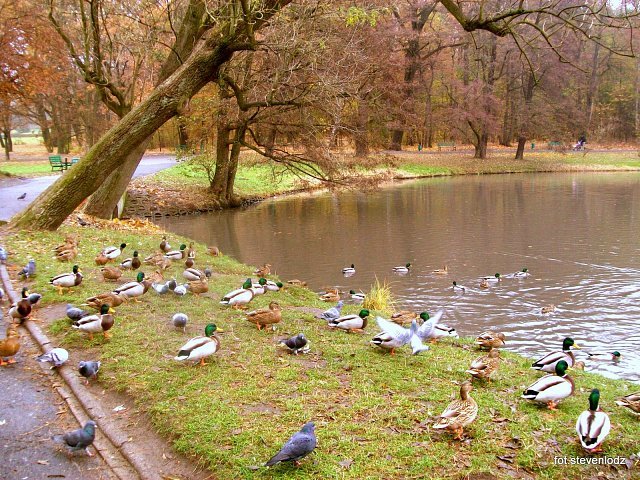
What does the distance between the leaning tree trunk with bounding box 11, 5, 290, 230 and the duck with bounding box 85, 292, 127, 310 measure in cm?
537

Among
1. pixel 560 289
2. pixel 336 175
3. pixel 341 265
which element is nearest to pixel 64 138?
pixel 336 175

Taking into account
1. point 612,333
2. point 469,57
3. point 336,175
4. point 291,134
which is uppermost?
point 469,57

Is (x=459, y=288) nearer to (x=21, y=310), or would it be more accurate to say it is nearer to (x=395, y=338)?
(x=395, y=338)

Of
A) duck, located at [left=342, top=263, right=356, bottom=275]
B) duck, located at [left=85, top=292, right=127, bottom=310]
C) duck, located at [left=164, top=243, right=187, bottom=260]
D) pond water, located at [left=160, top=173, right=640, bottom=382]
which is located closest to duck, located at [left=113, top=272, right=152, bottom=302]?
duck, located at [left=85, top=292, right=127, bottom=310]

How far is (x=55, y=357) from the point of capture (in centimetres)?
631

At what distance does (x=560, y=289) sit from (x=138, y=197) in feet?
67.1

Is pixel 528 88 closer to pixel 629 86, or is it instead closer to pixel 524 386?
pixel 629 86

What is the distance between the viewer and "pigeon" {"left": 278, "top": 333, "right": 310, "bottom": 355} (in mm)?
7164

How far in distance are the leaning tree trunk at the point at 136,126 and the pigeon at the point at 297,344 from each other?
279 inches

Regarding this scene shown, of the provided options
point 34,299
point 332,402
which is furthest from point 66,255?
point 332,402

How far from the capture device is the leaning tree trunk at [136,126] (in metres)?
12.2

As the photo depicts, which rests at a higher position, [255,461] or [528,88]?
[528,88]

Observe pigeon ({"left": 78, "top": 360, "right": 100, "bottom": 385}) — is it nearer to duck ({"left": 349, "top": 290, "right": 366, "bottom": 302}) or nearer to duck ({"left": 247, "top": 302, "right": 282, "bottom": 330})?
duck ({"left": 247, "top": 302, "right": 282, "bottom": 330})

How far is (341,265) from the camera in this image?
54.9 ft
